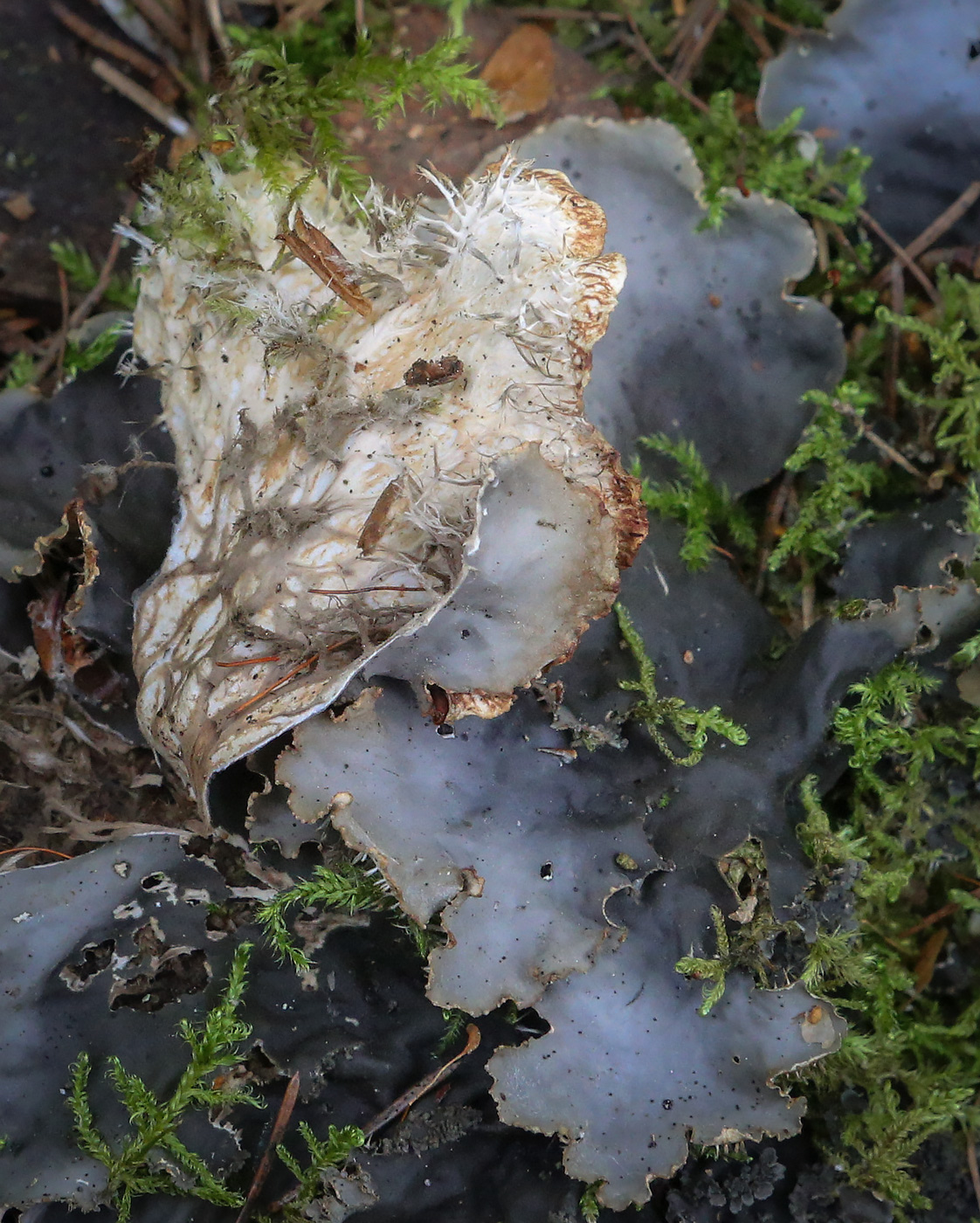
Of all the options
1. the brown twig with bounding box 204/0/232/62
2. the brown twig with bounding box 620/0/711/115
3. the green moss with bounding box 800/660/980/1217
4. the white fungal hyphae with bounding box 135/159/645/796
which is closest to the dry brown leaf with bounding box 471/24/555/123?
the brown twig with bounding box 620/0/711/115

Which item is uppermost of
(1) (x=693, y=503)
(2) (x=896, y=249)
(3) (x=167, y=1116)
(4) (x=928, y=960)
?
(2) (x=896, y=249)

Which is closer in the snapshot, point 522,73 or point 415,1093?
point 415,1093

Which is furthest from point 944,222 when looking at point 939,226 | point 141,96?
point 141,96

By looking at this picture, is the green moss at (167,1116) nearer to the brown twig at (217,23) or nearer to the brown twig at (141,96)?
the brown twig at (141,96)

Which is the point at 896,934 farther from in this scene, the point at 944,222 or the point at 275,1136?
the point at 944,222

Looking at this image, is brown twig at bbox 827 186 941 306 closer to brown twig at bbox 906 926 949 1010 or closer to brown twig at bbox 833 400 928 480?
brown twig at bbox 833 400 928 480

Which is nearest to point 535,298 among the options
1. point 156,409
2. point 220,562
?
point 220,562

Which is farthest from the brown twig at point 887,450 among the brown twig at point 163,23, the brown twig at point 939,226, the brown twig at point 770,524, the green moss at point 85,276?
the brown twig at point 163,23
